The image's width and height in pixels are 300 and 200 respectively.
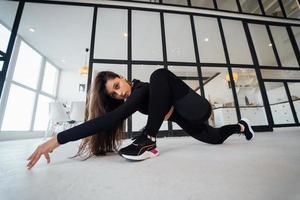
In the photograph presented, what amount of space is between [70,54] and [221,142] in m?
5.36

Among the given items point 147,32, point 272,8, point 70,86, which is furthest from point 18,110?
point 272,8

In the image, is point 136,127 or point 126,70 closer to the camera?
point 136,127

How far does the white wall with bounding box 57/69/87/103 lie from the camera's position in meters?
5.73

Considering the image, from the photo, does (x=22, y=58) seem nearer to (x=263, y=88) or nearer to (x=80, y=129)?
(x=80, y=129)

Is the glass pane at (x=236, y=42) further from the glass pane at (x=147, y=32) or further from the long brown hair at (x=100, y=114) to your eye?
the long brown hair at (x=100, y=114)

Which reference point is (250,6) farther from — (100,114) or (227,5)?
(100,114)

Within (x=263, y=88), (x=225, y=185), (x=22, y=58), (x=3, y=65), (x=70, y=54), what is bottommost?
(x=225, y=185)

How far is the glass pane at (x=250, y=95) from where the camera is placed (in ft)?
9.77

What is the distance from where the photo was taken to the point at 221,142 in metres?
1.27

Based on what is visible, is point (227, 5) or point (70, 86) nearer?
point (227, 5)

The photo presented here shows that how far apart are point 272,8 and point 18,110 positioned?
7402mm

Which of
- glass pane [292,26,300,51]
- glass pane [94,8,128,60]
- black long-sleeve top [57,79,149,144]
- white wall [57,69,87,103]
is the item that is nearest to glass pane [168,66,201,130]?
glass pane [94,8,128,60]

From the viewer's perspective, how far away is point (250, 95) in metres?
3.44

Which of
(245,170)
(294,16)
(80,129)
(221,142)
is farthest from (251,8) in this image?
(80,129)
